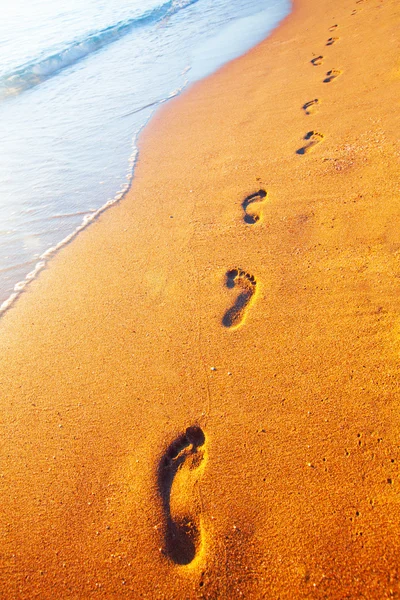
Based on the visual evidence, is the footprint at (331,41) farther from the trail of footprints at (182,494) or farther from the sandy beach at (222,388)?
the trail of footprints at (182,494)

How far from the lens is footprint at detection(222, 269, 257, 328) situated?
2.57 meters

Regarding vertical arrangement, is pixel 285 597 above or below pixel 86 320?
below

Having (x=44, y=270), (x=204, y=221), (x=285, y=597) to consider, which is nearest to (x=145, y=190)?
(x=204, y=221)

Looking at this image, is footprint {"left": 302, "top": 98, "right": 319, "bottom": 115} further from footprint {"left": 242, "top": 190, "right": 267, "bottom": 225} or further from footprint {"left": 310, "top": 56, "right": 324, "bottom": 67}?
footprint {"left": 242, "top": 190, "right": 267, "bottom": 225}

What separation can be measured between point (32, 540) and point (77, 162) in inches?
181

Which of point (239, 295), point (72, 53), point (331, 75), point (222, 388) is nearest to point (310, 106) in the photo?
point (331, 75)

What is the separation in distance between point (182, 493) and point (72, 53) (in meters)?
12.7

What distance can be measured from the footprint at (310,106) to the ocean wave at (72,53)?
7500mm

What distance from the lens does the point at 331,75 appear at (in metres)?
5.23

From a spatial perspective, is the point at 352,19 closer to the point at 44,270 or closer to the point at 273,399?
the point at 44,270

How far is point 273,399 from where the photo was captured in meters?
2.09

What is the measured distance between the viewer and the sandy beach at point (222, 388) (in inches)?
64.4

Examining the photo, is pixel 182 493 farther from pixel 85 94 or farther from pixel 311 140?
pixel 85 94

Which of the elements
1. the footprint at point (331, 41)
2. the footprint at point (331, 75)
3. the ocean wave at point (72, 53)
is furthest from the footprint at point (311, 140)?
the ocean wave at point (72, 53)
